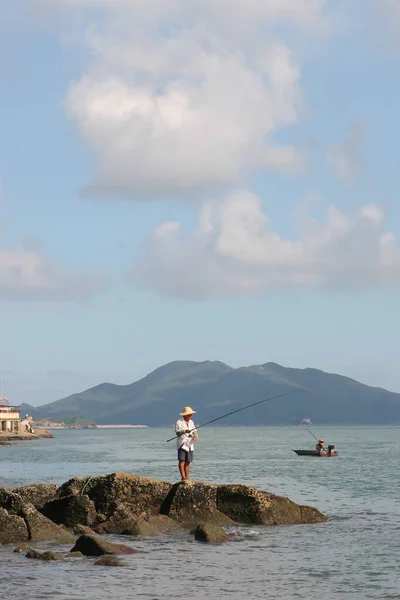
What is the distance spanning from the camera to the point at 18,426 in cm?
18600

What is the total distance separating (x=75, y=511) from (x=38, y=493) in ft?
9.25

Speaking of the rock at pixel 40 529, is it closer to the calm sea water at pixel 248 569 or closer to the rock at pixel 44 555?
the calm sea water at pixel 248 569

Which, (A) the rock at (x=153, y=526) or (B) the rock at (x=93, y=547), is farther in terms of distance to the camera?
(A) the rock at (x=153, y=526)

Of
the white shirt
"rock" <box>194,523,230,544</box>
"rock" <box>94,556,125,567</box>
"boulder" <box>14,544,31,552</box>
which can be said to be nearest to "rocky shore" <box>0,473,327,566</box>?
"rock" <box>194,523,230,544</box>

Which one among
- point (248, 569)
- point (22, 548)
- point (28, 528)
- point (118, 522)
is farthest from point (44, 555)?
point (248, 569)

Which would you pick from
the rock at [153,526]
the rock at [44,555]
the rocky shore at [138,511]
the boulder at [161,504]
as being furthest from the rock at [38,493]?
the rock at [44,555]

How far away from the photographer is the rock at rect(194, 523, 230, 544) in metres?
22.7

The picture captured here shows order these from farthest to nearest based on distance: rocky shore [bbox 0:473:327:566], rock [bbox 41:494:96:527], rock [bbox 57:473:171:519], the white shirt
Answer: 1. the white shirt
2. rock [bbox 57:473:171:519]
3. rock [bbox 41:494:96:527]
4. rocky shore [bbox 0:473:327:566]

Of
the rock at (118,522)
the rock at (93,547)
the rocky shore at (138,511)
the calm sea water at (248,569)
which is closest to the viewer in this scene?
the calm sea water at (248,569)

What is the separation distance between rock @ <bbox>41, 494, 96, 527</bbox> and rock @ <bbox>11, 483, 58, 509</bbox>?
196 cm

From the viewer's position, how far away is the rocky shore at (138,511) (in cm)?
2298

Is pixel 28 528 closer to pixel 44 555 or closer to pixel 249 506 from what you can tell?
pixel 44 555

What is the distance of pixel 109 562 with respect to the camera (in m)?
19.6

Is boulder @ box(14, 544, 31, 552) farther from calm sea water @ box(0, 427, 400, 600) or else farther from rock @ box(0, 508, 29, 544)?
rock @ box(0, 508, 29, 544)
